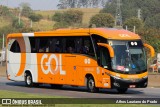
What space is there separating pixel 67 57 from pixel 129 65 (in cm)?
416

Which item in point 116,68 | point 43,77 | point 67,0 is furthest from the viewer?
point 67,0

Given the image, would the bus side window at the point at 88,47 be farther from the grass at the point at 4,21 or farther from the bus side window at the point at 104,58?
the grass at the point at 4,21

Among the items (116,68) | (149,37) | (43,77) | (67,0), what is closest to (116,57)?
(116,68)

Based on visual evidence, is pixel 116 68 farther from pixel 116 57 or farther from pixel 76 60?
pixel 76 60

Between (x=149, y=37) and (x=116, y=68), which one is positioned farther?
(x=149, y=37)

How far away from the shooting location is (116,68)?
25.8 meters

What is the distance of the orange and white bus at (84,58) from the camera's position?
26.0 metres

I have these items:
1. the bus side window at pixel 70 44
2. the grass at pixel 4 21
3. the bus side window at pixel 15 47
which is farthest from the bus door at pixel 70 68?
the grass at pixel 4 21

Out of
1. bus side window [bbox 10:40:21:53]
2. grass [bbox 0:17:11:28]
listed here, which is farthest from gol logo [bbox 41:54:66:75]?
grass [bbox 0:17:11:28]

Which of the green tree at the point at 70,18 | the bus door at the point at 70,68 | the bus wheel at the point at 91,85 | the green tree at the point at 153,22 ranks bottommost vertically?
the bus wheel at the point at 91,85

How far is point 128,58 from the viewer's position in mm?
26047

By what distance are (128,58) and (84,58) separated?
2550 millimetres

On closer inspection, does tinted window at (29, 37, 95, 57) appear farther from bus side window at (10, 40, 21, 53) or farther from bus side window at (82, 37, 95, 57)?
bus side window at (10, 40, 21, 53)

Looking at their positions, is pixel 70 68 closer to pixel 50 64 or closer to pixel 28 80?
pixel 50 64
